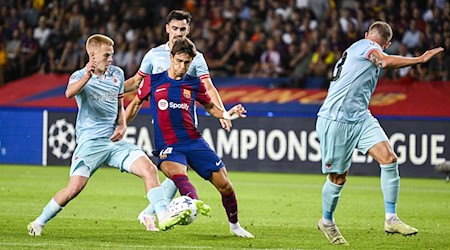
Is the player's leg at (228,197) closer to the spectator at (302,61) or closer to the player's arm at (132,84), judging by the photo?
the player's arm at (132,84)

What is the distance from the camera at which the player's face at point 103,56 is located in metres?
10.7

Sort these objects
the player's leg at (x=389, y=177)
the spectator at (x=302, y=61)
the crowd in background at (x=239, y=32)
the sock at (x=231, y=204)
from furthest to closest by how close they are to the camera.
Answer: the spectator at (x=302, y=61)
the crowd in background at (x=239, y=32)
the sock at (x=231, y=204)
the player's leg at (x=389, y=177)

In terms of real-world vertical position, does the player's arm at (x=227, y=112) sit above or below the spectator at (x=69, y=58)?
above

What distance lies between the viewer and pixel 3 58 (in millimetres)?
27188

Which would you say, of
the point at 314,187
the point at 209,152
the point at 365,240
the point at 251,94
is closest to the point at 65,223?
the point at 209,152

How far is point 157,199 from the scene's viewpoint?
1043 cm

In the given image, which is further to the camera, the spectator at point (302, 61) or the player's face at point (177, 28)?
the spectator at point (302, 61)

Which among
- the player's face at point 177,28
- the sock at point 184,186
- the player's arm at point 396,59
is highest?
the player's arm at point 396,59

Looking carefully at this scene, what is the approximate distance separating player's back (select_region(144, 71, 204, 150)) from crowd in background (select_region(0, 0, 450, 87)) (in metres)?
13.0

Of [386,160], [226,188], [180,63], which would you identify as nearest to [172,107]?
[180,63]

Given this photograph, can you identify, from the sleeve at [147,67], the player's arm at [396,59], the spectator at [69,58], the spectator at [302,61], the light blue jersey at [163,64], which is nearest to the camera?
the player's arm at [396,59]

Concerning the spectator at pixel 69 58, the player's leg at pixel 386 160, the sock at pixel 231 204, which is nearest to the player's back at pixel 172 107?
the sock at pixel 231 204

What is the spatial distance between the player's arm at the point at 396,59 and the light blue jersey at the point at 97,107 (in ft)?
8.91

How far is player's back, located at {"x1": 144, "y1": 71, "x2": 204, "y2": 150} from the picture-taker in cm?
1068
